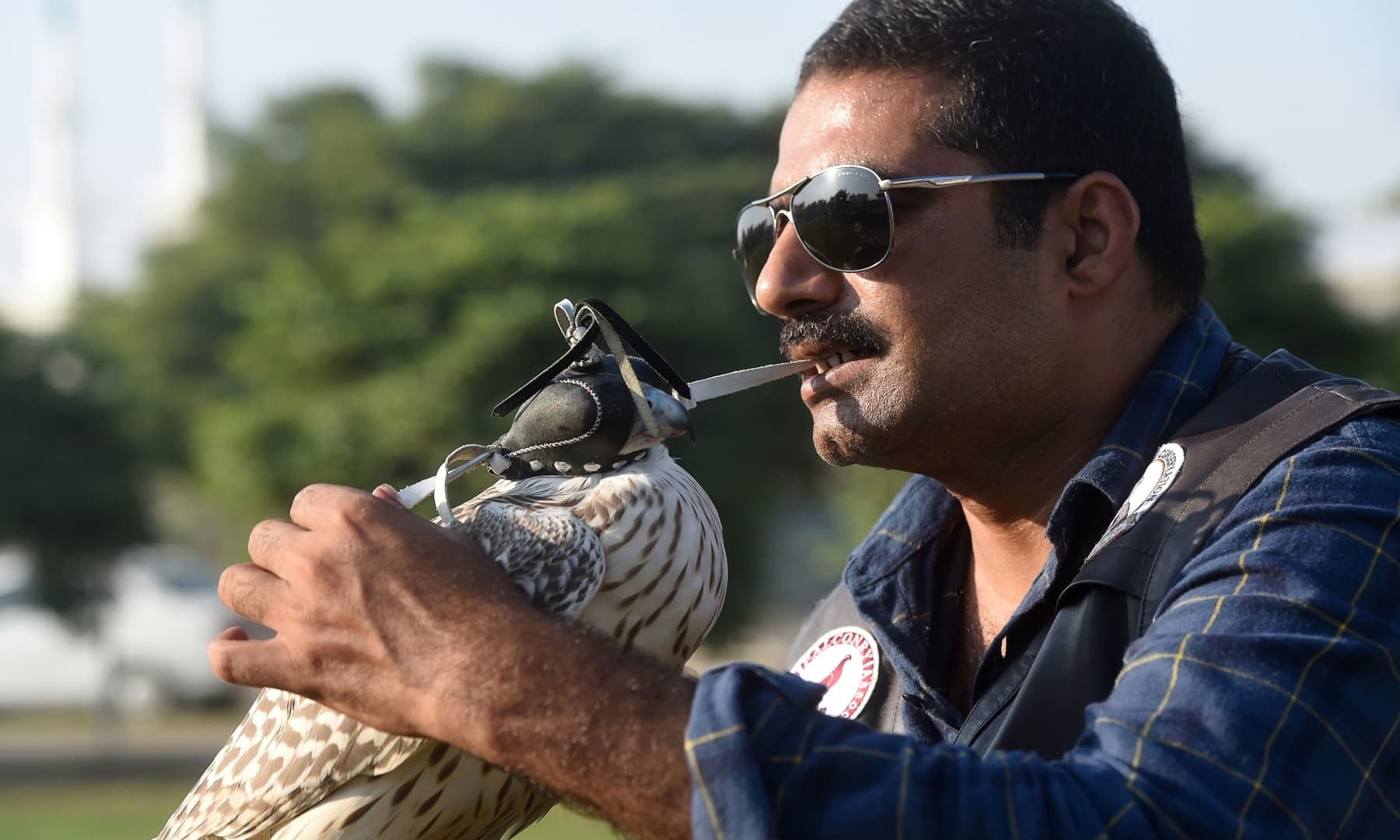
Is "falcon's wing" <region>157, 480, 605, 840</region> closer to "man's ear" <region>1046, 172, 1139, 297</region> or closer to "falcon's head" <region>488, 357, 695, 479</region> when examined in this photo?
"falcon's head" <region>488, 357, 695, 479</region>

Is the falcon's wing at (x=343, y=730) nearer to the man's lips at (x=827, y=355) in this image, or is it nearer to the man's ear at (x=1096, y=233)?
the man's lips at (x=827, y=355)

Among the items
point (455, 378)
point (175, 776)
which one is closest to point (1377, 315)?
point (455, 378)

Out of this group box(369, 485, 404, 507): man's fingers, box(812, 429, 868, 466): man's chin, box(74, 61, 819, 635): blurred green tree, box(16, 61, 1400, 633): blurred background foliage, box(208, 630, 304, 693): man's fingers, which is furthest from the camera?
box(74, 61, 819, 635): blurred green tree

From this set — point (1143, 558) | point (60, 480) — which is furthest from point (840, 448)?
point (60, 480)

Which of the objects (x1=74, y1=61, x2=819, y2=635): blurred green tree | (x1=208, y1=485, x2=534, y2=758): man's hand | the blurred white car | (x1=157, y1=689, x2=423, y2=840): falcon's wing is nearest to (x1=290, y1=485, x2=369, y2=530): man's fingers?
(x1=208, y1=485, x2=534, y2=758): man's hand

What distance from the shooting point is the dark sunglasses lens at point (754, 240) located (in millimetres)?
2574

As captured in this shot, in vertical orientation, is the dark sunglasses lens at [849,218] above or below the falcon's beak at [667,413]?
above

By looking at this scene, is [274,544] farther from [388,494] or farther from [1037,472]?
[1037,472]

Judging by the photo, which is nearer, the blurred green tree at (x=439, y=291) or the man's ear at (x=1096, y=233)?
the man's ear at (x=1096, y=233)

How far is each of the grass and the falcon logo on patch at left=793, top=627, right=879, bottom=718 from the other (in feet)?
33.3

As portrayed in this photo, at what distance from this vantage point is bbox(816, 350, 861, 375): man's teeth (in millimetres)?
2439

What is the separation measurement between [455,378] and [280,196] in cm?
1456

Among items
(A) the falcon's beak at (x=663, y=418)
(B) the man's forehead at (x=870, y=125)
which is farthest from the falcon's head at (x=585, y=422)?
(B) the man's forehead at (x=870, y=125)

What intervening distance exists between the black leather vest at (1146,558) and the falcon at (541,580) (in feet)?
1.66
